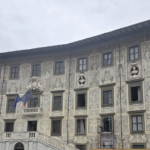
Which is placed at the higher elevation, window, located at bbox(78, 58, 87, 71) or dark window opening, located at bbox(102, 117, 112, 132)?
window, located at bbox(78, 58, 87, 71)

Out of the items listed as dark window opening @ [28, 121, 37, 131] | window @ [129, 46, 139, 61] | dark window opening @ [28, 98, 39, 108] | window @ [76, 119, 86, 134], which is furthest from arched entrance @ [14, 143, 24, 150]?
window @ [129, 46, 139, 61]

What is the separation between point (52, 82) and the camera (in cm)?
2959

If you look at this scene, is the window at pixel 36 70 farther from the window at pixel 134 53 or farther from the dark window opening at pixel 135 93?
the dark window opening at pixel 135 93

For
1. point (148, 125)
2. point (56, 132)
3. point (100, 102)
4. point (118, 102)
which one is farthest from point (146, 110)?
point (56, 132)

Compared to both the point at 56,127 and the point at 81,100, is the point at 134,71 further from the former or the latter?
the point at 56,127

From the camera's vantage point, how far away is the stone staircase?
25266mm

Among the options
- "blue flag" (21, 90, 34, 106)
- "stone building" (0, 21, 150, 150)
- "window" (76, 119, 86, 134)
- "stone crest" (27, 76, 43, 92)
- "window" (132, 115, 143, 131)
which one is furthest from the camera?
"stone crest" (27, 76, 43, 92)

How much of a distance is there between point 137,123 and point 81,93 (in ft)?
21.9

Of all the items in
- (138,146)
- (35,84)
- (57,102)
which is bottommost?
(138,146)

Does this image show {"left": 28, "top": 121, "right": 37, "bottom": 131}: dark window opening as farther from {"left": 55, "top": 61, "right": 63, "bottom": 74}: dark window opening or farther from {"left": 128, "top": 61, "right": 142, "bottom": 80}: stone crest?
{"left": 128, "top": 61, "right": 142, "bottom": 80}: stone crest

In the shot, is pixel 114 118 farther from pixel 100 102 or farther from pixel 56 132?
pixel 56 132

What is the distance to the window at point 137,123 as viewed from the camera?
23.5 meters

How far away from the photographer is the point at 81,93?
27.6 meters

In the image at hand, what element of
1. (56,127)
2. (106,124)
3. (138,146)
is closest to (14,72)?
(56,127)
